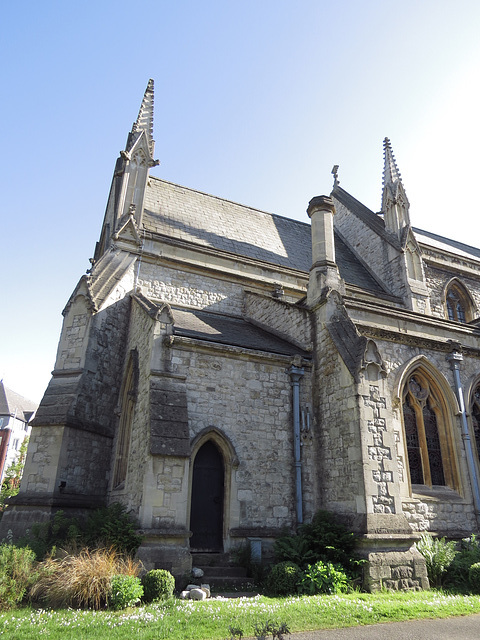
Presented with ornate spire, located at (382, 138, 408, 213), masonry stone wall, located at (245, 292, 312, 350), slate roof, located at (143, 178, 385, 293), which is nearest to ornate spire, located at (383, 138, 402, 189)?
ornate spire, located at (382, 138, 408, 213)

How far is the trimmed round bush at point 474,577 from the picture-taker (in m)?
9.04

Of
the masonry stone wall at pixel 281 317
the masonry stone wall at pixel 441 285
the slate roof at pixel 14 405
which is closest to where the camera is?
the masonry stone wall at pixel 281 317

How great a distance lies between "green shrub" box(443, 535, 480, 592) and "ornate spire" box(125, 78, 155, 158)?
53.3 feet

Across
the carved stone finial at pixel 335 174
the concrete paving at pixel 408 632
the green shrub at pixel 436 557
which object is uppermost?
the carved stone finial at pixel 335 174

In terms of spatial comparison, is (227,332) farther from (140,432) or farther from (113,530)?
(113,530)

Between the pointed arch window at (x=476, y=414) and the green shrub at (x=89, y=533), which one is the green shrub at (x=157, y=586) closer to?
the green shrub at (x=89, y=533)

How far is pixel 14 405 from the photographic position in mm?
50906

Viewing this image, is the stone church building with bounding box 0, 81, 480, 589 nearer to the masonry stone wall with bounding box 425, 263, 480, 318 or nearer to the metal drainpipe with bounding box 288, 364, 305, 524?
the metal drainpipe with bounding box 288, 364, 305, 524

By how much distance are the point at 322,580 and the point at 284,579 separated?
0.71 m

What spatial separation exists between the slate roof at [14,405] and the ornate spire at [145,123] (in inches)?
1554

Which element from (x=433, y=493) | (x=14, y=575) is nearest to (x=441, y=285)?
(x=433, y=493)

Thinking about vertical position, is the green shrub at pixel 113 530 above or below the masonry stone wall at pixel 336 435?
below

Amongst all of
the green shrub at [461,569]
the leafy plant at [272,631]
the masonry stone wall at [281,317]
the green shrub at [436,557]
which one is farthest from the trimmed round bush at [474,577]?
the masonry stone wall at [281,317]

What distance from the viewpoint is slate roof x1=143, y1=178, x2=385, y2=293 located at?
58.9 ft
